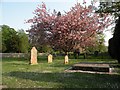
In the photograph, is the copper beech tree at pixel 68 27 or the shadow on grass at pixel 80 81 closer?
the shadow on grass at pixel 80 81

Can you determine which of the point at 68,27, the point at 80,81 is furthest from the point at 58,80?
the point at 68,27

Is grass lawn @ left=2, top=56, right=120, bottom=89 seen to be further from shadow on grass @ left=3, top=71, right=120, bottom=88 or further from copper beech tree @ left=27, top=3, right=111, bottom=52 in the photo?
copper beech tree @ left=27, top=3, right=111, bottom=52

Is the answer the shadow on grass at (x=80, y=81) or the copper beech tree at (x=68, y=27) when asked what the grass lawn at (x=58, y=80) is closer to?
the shadow on grass at (x=80, y=81)

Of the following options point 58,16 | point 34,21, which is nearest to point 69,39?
point 58,16

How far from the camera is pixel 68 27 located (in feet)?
144

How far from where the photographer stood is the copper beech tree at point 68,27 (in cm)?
4384

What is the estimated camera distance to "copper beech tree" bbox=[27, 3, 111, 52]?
43.8m

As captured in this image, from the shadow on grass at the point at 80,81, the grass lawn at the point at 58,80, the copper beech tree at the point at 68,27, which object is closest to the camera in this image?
the grass lawn at the point at 58,80

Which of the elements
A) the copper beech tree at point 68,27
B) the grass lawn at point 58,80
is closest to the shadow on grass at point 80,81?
the grass lawn at point 58,80

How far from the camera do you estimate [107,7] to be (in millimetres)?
40062

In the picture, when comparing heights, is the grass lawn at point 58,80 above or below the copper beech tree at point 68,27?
below

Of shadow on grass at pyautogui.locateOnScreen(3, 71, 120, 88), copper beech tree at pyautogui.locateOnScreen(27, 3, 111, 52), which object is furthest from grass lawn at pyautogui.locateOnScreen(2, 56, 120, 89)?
copper beech tree at pyautogui.locateOnScreen(27, 3, 111, 52)

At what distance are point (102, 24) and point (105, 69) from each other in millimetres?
28704

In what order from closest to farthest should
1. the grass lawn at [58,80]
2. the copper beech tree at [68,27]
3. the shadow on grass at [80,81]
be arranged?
1. the grass lawn at [58,80]
2. the shadow on grass at [80,81]
3. the copper beech tree at [68,27]
